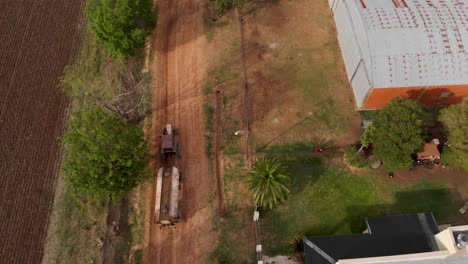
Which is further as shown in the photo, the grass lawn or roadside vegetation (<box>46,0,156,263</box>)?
the grass lawn

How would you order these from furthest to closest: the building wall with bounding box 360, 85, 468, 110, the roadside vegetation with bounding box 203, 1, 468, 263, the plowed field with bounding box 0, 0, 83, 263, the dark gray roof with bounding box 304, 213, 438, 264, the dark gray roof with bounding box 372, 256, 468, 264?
the building wall with bounding box 360, 85, 468, 110 → the plowed field with bounding box 0, 0, 83, 263 → the roadside vegetation with bounding box 203, 1, 468, 263 → the dark gray roof with bounding box 304, 213, 438, 264 → the dark gray roof with bounding box 372, 256, 468, 264

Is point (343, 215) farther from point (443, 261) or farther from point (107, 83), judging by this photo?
point (107, 83)

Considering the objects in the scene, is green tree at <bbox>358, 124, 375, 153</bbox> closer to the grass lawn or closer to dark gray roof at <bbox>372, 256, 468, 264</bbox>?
the grass lawn

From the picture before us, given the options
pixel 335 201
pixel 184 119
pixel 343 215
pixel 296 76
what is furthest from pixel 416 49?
pixel 184 119

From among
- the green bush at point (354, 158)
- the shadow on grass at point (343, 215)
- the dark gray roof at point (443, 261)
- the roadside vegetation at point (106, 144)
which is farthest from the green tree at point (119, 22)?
the dark gray roof at point (443, 261)

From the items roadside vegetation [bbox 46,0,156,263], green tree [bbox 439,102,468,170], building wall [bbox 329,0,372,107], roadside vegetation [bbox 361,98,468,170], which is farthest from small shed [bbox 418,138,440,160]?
roadside vegetation [bbox 46,0,156,263]
